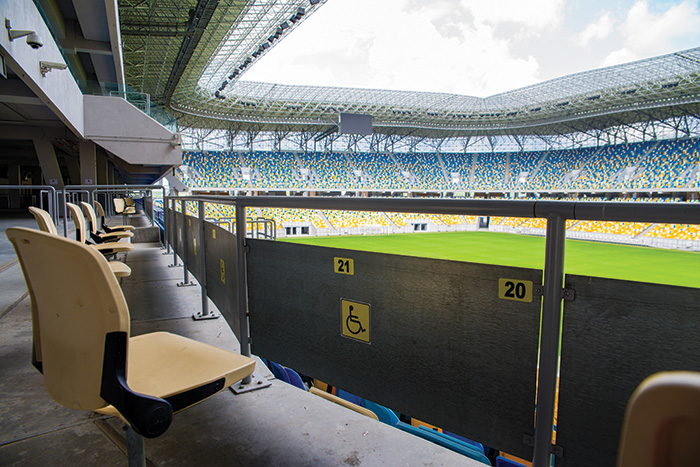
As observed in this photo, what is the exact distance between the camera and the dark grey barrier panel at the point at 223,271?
2762 mm

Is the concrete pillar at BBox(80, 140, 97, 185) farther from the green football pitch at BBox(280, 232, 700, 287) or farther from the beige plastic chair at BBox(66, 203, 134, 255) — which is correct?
the beige plastic chair at BBox(66, 203, 134, 255)

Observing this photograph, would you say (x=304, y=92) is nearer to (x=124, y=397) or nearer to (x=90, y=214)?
(x=90, y=214)

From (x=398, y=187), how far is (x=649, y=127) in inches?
941

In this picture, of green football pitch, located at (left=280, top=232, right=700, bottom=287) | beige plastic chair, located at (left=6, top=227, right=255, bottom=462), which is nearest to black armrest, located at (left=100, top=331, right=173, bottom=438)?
beige plastic chair, located at (left=6, top=227, right=255, bottom=462)

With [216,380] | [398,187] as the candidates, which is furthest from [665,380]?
[398,187]

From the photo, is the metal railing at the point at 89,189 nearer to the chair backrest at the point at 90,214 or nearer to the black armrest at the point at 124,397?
the chair backrest at the point at 90,214

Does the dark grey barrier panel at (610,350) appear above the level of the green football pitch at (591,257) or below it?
above

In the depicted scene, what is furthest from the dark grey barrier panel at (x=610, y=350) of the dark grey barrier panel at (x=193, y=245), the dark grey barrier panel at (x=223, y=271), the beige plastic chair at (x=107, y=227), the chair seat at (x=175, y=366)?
the beige plastic chair at (x=107, y=227)

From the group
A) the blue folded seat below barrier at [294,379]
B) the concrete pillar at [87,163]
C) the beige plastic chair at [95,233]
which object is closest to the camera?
the blue folded seat below barrier at [294,379]

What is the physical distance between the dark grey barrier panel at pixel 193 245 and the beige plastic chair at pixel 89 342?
278cm

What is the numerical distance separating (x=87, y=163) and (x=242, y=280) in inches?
651

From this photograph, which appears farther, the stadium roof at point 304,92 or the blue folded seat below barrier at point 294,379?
the stadium roof at point 304,92

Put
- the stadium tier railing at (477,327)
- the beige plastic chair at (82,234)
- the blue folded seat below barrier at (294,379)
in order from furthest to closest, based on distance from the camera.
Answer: the beige plastic chair at (82,234)
the blue folded seat below barrier at (294,379)
the stadium tier railing at (477,327)

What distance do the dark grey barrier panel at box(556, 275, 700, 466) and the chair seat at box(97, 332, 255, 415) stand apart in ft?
3.77
